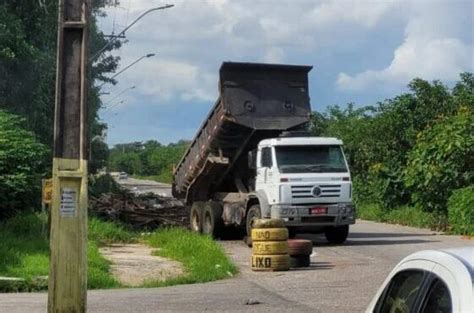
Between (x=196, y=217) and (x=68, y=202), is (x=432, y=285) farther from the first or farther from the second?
(x=196, y=217)

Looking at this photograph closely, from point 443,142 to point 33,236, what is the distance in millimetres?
13466

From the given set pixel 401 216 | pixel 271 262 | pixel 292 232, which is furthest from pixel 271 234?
pixel 401 216

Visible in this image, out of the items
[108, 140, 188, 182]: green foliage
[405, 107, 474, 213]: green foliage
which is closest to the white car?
[405, 107, 474, 213]: green foliage

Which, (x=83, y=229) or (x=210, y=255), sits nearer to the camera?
(x=83, y=229)

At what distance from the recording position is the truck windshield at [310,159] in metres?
21.4

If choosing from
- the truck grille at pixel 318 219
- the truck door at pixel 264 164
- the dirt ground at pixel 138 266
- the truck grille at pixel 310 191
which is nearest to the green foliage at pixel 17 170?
the dirt ground at pixel 138 266

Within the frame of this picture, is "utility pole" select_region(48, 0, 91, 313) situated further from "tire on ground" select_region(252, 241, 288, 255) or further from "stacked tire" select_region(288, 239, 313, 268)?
"stacked tire" select_region(288, 239, 313, 268)

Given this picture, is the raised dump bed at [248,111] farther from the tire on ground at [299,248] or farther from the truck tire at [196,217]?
the tire on ground at [299,248]

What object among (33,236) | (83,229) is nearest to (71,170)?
(83,229)

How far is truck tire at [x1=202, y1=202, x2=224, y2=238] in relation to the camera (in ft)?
79.8

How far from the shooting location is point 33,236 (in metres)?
20.6

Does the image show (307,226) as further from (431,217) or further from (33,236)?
(431,217)

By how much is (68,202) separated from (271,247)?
356 inches

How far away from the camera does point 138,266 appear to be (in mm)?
18266
